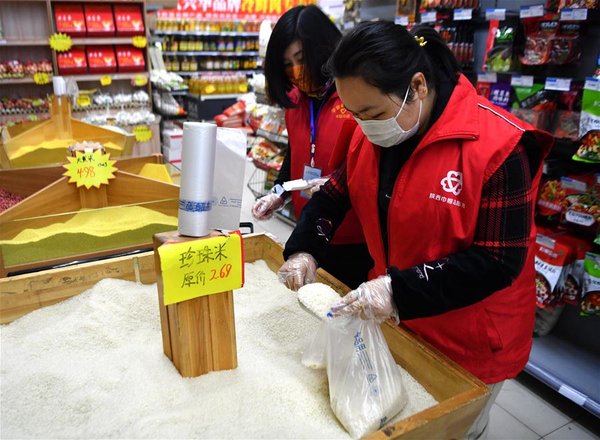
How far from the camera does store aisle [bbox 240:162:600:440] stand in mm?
2285

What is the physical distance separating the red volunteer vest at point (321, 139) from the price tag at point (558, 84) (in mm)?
1218

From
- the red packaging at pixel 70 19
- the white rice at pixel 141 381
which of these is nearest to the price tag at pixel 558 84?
the white rice at pixel 141 381

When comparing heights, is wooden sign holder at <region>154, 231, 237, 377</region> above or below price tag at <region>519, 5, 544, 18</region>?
below

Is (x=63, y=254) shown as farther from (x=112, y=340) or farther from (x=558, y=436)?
(x=558, y=436)

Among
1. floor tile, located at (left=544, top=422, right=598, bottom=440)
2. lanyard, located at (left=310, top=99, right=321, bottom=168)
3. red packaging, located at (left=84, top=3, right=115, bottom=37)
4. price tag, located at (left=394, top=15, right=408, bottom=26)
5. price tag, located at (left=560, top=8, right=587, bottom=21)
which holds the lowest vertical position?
floor tile, located at (left=544, top=422, right=598, bottom=440)

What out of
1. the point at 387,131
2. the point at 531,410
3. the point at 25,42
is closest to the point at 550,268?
the point at 531,410

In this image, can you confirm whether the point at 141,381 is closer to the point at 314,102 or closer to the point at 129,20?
the point at 314,102

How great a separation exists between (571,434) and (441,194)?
1840 mm

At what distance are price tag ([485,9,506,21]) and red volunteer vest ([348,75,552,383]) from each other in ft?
5.59

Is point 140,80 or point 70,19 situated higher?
point 70,19

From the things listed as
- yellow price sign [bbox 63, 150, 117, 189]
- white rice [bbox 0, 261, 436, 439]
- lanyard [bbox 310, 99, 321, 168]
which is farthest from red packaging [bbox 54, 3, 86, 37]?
white rice [bbox 0, 261, 436, 439]

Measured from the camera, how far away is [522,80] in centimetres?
264


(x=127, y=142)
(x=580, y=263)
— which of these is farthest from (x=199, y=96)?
(x=580, y=263)

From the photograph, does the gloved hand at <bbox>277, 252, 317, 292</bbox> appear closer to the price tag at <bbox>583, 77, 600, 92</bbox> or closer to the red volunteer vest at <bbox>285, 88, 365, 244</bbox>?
the red volunteer vest at <bbox>285, 88, 365, 244</bbox>
